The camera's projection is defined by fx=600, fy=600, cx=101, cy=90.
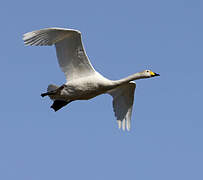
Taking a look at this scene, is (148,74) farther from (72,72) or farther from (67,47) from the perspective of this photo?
(67,47)

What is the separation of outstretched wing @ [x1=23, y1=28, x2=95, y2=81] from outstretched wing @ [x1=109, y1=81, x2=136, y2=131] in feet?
6.64

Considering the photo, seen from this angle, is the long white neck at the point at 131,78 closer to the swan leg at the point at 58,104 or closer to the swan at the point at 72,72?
the swan at the point at 72,72

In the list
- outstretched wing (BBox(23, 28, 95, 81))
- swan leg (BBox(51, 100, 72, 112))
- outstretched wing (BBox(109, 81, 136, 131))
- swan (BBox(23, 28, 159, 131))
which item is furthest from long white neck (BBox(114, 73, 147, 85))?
swan leg (BBox(51, 100, 72, 112))

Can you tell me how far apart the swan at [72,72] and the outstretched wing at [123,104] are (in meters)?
0.87

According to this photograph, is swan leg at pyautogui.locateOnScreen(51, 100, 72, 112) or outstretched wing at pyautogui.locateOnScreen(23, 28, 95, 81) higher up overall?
outstretched wing at pyautogui.locateOnScreen(23, 28, 95, 81)

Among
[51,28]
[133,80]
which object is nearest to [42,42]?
[51,28]

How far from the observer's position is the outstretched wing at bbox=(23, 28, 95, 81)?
58.4 ft

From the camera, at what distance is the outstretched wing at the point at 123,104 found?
20.3 metres

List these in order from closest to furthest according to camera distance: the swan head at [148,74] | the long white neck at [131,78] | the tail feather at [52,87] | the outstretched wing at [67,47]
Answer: the outstretched wing at [67,47] < the long white neck at [131,78] < the swan head at [148,74] < the tail feather at [52,87]

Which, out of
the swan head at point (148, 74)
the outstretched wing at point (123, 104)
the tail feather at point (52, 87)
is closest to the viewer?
the swan head at point (148, 74)

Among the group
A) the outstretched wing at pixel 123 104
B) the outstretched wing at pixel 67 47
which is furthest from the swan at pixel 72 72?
the outstretched wing at pixel 123 104

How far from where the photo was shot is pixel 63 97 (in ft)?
62.4

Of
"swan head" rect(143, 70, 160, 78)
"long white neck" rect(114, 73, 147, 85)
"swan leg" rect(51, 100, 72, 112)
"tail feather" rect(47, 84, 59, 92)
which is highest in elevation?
"swan head" rect(143, 70, 160, 78)

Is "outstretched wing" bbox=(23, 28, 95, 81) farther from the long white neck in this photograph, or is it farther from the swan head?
the swan head
